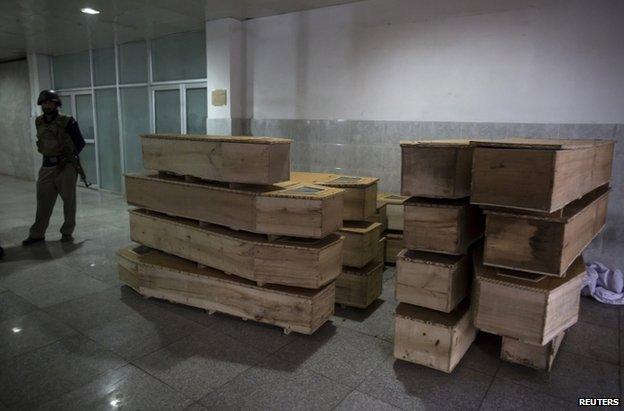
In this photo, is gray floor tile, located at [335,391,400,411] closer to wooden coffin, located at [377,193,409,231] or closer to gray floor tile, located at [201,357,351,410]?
gray floor tile, located at [201,357,351,410]

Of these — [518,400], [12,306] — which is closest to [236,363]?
[518,400]

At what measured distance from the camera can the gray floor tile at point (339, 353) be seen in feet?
8.14

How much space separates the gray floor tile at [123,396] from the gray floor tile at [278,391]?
0.20 metres

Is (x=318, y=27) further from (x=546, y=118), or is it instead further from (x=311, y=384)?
(x=311, y=384)

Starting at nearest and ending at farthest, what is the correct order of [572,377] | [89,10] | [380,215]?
[572,377]
[380,215]
[89,10]

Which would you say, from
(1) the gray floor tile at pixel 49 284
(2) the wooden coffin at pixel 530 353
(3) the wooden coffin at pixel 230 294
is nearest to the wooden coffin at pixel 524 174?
(2) the wooden coffin at pixel 530 353

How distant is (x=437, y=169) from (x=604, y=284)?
2.51 m

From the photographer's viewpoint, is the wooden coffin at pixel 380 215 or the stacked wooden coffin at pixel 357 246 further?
the wooden coffin at pixel 380 215

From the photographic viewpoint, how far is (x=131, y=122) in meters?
7.57

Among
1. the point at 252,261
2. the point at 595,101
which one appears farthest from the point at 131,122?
the point at 595,101

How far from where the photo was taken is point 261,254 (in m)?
2.76

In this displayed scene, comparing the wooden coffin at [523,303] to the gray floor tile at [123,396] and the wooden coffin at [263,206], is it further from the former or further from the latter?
the gray floor tile at [123,396]

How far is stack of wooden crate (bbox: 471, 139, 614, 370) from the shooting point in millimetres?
1965

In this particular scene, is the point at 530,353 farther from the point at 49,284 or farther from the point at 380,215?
the point at 49,284
